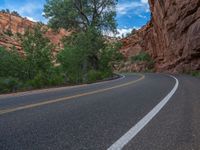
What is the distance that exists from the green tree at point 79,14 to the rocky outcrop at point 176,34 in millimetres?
11536

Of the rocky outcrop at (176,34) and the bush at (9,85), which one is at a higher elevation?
the rocky outcrop at (176,34)

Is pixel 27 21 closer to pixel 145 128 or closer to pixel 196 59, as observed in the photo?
pixel 196 59

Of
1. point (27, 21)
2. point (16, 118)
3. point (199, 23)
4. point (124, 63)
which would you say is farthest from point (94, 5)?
point (27, 21)

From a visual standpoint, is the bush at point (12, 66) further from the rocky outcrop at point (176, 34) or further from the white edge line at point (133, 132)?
the rocky outcrop at point (176, 34)

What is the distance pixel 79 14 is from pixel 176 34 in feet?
61.8

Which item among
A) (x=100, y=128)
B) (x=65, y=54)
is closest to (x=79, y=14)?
(x=65, y=54)

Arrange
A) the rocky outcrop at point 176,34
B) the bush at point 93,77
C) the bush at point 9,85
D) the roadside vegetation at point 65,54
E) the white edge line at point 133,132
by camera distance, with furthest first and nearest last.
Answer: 1. the rocky outcrop at point 176,34
2. the bush at point 93,77
3. the roadside vegetation at point 65,54
4. the bush at point 9,85
5. the white edge line at point 133,132

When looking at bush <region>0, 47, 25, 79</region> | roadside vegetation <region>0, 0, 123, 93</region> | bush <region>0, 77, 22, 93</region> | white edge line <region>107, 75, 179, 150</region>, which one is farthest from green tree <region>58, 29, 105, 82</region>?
white edge line <region>107, 75, 179, 150</region>

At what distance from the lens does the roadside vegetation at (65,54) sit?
21.7m

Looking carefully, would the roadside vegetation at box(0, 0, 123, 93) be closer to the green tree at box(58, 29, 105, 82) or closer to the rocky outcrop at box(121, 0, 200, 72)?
the green tree at box(58, 29, 105, 82)

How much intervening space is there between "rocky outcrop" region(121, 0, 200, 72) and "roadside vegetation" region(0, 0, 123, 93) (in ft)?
32.2

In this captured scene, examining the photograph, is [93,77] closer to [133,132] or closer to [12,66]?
[12,66]

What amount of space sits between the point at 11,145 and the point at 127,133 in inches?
68.3

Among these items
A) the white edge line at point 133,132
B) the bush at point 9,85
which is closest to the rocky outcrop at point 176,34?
the bush at point 9,85
